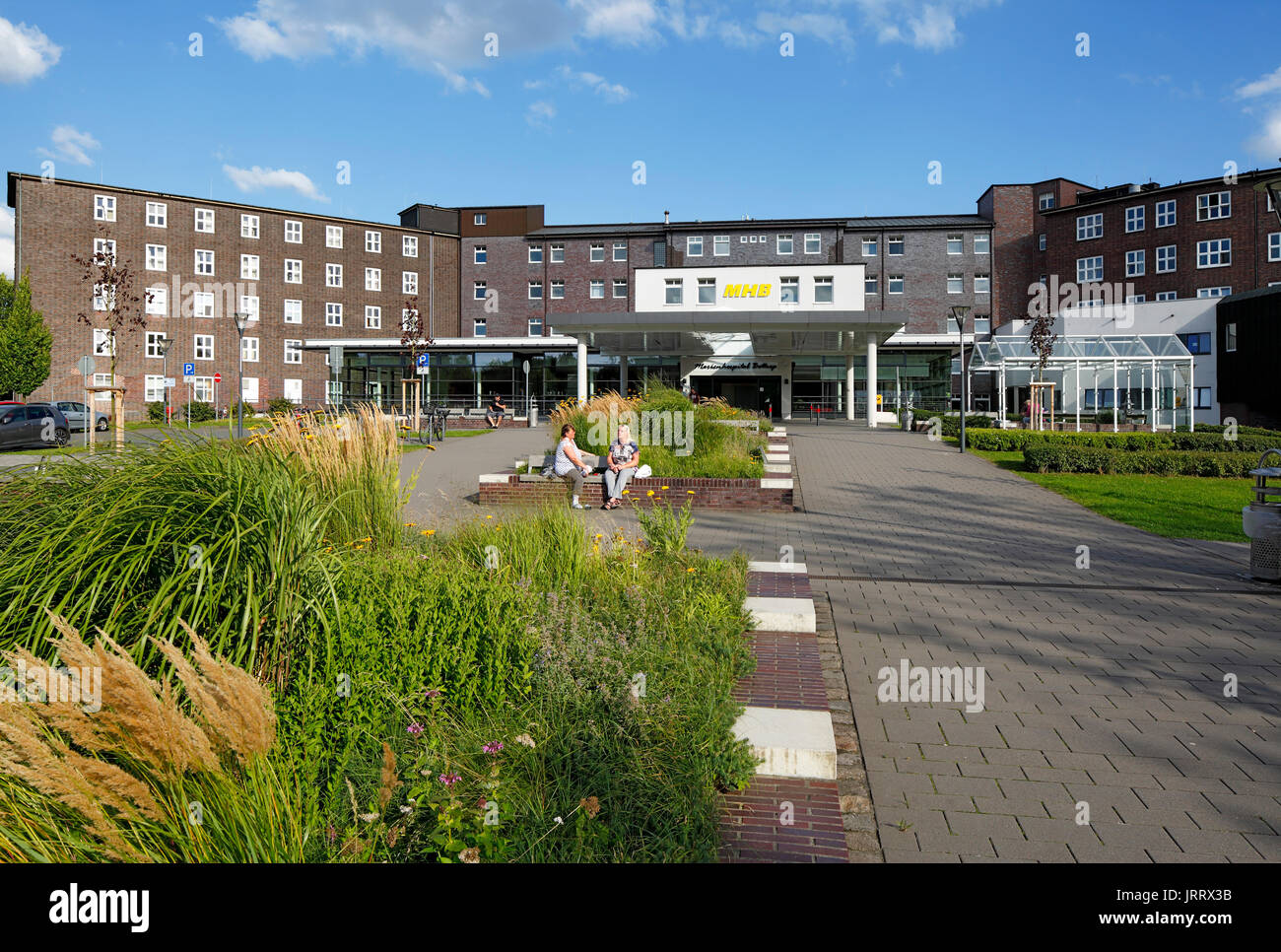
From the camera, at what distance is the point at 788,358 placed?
43625 mm

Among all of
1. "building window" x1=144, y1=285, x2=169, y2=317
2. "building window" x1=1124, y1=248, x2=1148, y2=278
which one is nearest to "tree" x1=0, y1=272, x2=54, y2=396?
"building window" x1=144, y1=285, x2=169, y2=317

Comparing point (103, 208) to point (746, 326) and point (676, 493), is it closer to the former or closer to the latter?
point (746, 326)

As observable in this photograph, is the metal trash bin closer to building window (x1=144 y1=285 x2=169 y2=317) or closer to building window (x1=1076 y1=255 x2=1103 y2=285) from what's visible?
building window (x1=1076 y1=255 x2=1103 y2=285)

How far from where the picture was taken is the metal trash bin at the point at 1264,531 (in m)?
7.91

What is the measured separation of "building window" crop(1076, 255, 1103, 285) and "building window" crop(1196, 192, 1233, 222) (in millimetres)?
5782

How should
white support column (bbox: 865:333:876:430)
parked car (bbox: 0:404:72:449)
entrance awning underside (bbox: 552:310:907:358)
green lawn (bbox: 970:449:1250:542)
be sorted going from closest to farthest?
green lawn (bbox: 970:449:1250:542) < parked car (bbox: 0:404:72:449) < entrance awning underside (bbox: 552:310:907:358) < white support column (bbox: 865:333:876:430)

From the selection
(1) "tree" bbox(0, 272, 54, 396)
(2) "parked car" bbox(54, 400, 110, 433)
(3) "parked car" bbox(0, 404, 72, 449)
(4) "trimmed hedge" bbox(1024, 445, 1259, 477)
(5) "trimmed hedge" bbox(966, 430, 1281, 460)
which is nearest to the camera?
(4) "trimmed hedge" bbox(1024, 445, 1259, 477)

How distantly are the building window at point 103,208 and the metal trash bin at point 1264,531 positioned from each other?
57.3m

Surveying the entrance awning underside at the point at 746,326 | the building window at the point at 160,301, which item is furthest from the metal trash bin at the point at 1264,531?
the building window at the point at 160,301

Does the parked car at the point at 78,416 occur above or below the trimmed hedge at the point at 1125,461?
above

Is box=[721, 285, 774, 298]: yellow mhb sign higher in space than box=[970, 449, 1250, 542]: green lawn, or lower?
higher

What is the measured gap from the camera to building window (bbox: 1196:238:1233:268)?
157 feet

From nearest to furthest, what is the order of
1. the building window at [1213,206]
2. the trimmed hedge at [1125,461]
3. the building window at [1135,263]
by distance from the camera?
the trimmed hedge at [1125,461] < the building window at [1213,206] < the building window at [1135,263]

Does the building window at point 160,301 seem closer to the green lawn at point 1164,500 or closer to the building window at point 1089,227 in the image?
the green lawn at point 1164,500
